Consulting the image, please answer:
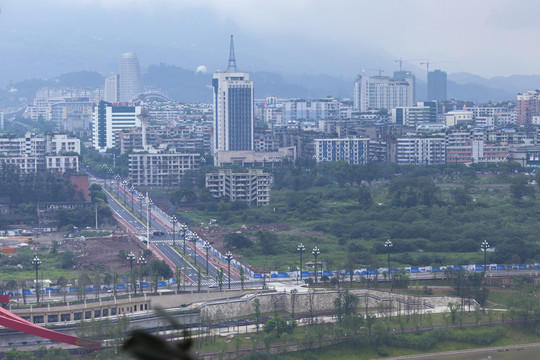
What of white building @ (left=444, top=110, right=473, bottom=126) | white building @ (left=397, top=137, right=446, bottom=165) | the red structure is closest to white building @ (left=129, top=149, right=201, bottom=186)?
white building @ (left=397, top=137, right=446, bottom=165)

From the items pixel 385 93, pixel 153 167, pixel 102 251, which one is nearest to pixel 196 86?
pixel 385 93

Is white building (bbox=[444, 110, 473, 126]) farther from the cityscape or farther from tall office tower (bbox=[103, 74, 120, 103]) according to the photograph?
tall office tower (bbox=[103, 74, 120, 103])

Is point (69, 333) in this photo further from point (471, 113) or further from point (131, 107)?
point (471, 113)

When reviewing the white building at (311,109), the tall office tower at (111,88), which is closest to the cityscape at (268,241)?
the white building at (311,109)

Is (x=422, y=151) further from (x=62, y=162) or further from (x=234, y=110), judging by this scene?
(x=62, y=162)

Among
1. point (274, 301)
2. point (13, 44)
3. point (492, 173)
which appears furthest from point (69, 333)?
point (13, 44)

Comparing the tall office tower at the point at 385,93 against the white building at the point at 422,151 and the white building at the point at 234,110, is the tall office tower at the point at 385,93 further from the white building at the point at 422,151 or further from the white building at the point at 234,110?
the white building at the point at 422,151

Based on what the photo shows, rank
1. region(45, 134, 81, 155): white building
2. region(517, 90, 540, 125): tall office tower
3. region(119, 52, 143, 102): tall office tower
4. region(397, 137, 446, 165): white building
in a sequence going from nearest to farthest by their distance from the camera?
region(45, 134, 81, 155): white building < region(397, 137, 446, 165): white building < region(517, 90, 540, 125): tall office tower < region(119, 52, 143, 102): tall office tower
